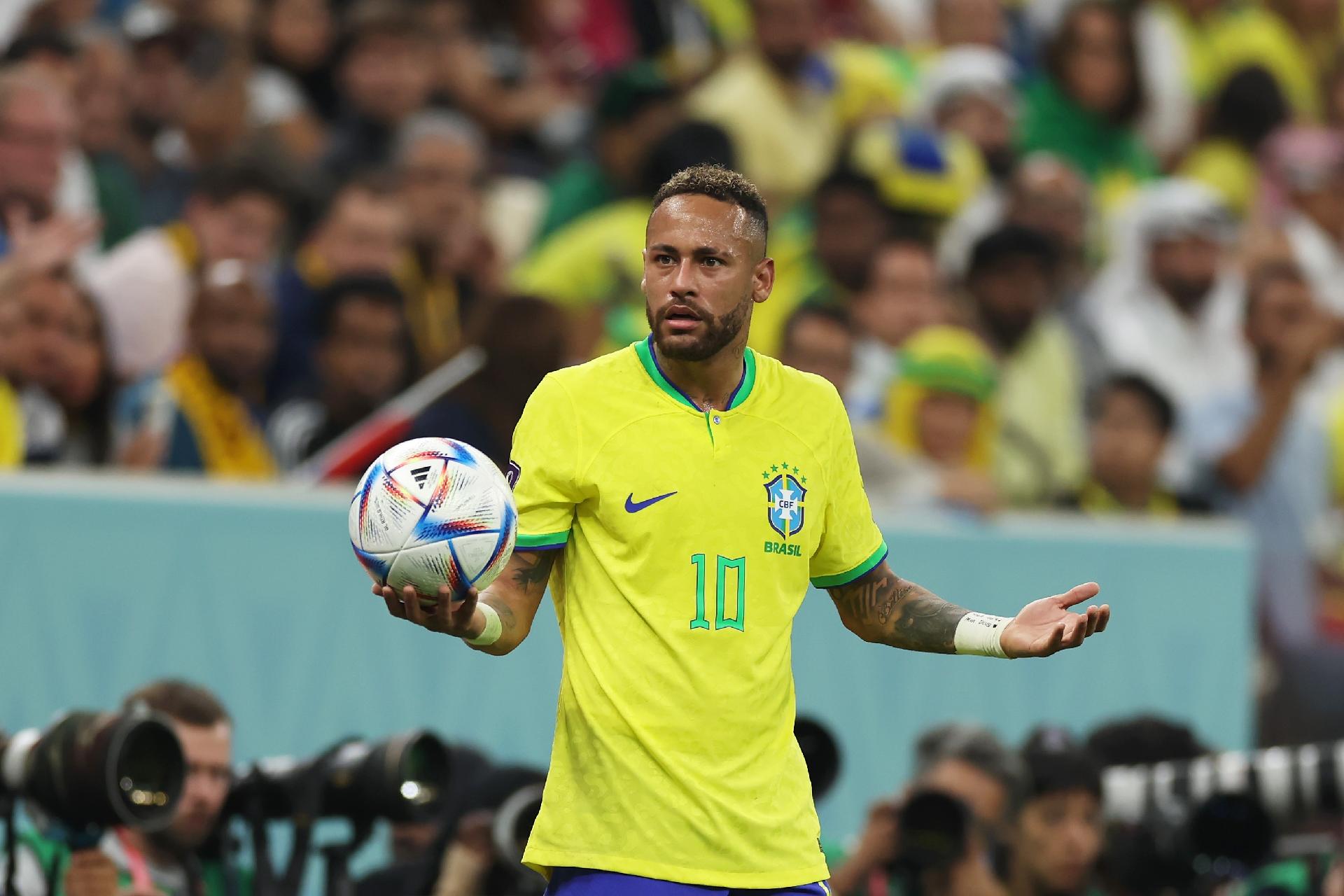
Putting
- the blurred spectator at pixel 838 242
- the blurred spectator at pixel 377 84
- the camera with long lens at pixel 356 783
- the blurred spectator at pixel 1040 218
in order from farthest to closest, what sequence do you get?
the blurred spectator at pixel 1040 218 → the blurred spectator at pixel 377 84 → the blurred spectator at pixel 838 242 → the camera with long lens at pixel 356 783

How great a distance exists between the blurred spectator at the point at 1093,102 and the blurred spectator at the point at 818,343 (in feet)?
12.7

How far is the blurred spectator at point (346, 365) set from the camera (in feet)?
29.5

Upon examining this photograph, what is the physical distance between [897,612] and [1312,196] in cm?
958

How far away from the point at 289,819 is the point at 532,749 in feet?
7.50

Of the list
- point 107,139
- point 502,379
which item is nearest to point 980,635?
point 502,379

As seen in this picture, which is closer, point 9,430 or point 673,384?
point 673,384

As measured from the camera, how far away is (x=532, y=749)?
8.50 metres

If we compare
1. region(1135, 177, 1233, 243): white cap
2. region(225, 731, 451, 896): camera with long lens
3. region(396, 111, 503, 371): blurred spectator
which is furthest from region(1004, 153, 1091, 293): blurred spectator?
region(225, 731, 451, 896): camera with long lens

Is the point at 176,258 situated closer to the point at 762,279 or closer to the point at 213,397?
the point at 213,397

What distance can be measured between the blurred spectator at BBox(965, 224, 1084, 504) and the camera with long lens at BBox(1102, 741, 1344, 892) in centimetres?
275

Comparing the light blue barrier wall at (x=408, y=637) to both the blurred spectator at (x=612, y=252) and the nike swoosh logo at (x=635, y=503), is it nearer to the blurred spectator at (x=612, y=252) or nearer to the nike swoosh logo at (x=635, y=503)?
the blurred spectator at (x=612, y=252)

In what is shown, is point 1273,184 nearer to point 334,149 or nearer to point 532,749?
point 334,149

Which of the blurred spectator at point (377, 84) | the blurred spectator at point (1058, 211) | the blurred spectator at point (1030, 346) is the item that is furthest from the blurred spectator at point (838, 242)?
the blurred spectator at point (377, 84)

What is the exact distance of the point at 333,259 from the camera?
9.98 meters
